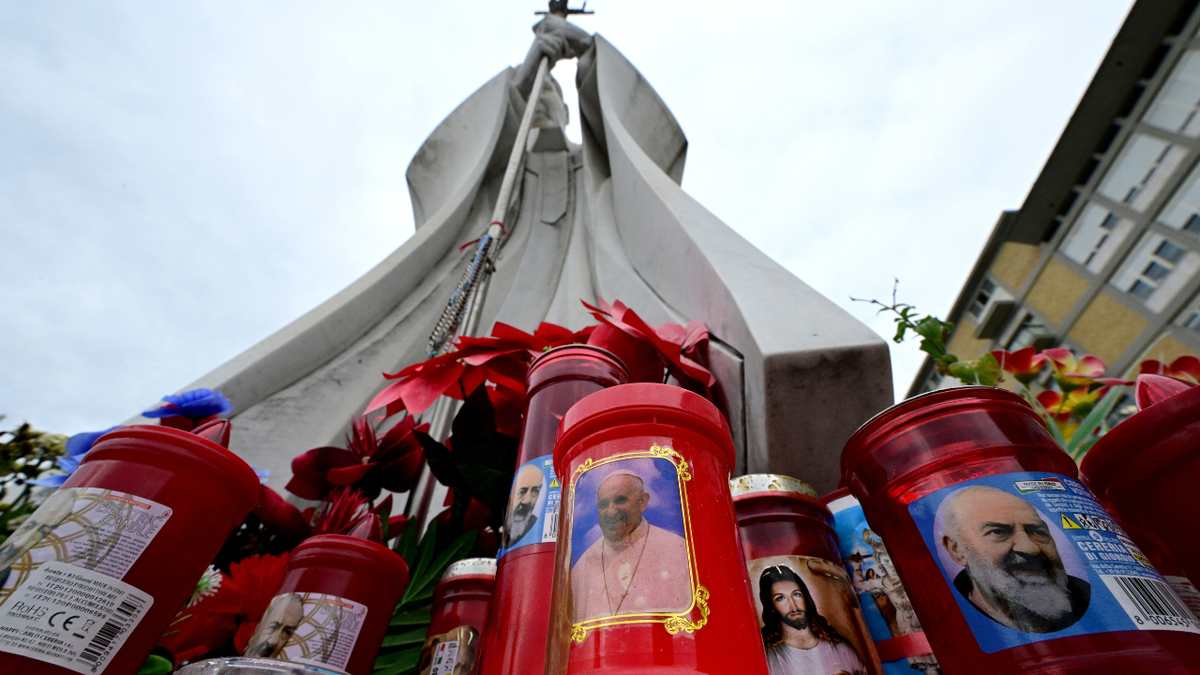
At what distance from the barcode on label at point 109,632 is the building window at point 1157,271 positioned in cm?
740

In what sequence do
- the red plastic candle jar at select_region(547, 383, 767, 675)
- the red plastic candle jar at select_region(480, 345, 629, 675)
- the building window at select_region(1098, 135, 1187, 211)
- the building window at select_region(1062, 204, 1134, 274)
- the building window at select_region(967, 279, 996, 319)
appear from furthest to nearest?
the building window at select_region(967, 279, 996, 319) < the building window at select_region(1062, 204, 1134, 274) < the building window at select_region(1098, 135, 1187, 211) < the red plastic candle jar at select_region(480, 345, 629, 675) < the red plastic candle jar at select_region(547, 383, 767, 675)

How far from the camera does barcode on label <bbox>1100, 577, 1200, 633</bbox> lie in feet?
0.90

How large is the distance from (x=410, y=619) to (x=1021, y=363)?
80 centimetres

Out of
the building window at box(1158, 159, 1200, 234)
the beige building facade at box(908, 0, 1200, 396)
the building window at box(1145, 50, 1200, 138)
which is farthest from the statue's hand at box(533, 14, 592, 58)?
the building window at box(1145, 50, 1200, 138)

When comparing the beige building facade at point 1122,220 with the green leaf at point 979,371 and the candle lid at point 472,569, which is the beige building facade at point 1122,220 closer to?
the green leaf at point 979,371

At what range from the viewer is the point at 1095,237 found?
21.3 ft

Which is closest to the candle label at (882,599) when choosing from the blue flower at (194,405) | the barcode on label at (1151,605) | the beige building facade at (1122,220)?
the barcode on label at (1151,605)

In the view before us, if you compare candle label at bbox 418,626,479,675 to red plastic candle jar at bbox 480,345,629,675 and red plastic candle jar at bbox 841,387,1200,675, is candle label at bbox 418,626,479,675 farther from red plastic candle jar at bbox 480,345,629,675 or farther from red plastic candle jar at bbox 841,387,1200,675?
red plastic candle jar at bbox 841,387,1200,675

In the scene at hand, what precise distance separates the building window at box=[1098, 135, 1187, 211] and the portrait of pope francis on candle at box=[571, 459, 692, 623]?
7681 millimetres

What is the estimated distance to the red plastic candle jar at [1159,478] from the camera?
1.10 feet

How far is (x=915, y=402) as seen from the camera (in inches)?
14.5

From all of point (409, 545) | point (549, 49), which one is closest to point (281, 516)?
point (409, 545)

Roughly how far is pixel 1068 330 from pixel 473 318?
788 cm

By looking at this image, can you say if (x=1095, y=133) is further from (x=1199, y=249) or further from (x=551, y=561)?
(x=551, y=561)
